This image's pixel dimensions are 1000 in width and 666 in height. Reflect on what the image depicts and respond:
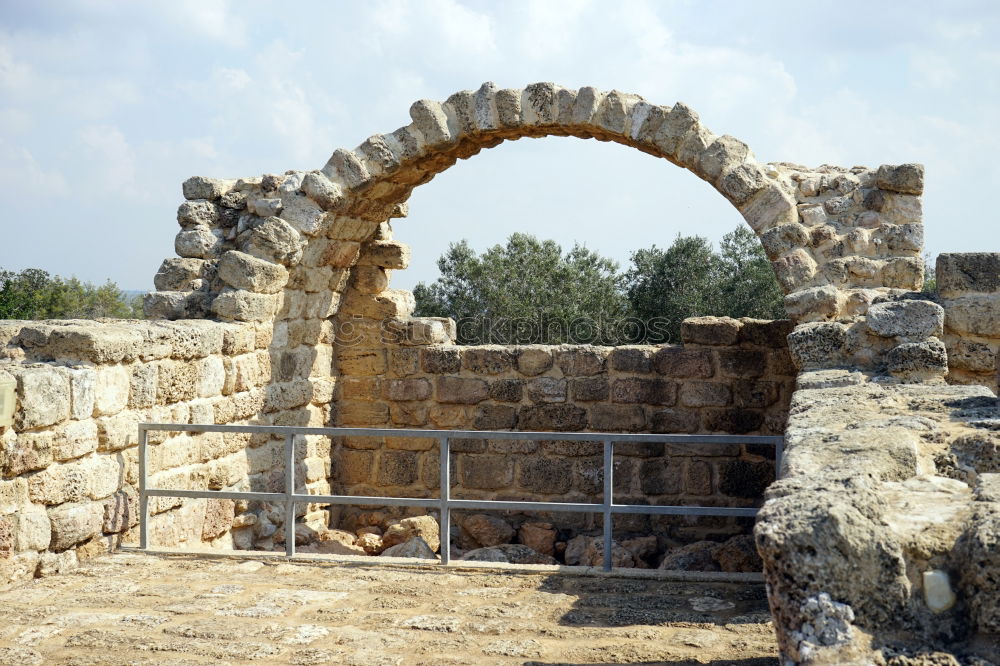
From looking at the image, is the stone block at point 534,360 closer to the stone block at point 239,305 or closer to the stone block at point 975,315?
the stone block at point 239,305

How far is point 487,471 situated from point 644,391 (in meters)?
1.35

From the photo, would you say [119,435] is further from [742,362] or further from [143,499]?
[742,362]

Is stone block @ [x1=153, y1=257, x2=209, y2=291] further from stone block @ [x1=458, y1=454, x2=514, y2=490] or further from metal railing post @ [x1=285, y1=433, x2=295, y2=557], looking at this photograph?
stone block @ [x1=458, y1=454, x2=514, y2=490]

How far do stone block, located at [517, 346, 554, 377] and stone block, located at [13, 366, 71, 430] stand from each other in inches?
139

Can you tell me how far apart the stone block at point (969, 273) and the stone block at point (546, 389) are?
9.57 feet

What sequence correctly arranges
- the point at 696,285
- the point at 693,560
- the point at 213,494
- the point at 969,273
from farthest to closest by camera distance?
the point at 696,285, the point at 693,560, the point at 969,273, the point at 213,494

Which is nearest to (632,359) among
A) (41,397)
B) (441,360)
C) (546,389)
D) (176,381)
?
(546,389)

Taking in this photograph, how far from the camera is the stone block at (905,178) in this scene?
22.2ft

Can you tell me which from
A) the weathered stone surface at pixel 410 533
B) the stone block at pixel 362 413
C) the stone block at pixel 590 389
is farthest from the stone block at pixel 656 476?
the stone block at pixel 362 413

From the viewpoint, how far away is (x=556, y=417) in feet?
25.3

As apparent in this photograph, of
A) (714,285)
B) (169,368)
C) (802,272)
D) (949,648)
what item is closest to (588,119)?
(802,272)

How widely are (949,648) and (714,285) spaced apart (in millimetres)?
15915

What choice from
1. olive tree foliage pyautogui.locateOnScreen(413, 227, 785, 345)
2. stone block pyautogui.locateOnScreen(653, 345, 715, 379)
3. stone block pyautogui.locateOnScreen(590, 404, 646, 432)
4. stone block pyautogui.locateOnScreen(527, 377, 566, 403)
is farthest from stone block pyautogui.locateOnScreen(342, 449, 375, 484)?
olive tree foliage pyautogui.locateOnScreen(413, 227, 785, 345)

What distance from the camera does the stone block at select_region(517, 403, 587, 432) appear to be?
7695mm
